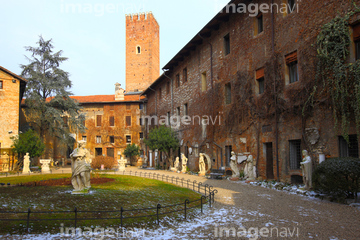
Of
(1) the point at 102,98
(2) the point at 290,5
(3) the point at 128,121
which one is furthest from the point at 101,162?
(2) the point at 290,5

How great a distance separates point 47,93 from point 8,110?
4.50m

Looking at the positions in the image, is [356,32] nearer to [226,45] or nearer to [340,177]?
[340,177]

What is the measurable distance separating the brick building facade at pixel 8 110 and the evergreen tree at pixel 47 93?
1.96 m

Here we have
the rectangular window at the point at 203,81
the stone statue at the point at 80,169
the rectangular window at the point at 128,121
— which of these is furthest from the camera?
the rectangular window at the point at 128,121

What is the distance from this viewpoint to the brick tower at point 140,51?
152ft

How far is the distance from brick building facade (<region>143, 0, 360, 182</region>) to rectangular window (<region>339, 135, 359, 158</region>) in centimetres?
3

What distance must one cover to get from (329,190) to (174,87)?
19675mm

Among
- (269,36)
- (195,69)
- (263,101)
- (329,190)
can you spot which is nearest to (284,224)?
(329,190)

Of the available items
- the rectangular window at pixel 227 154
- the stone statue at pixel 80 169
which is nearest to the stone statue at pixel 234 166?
the rectangular window at pixel 227 154

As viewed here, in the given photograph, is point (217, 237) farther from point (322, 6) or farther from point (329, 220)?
point (322, 6)

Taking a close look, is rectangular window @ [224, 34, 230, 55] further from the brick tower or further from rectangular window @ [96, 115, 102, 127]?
the brick tower

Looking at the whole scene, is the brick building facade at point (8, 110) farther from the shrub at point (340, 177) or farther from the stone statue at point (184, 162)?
the shrub at point (340, 177)

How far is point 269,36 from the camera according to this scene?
13805 millimetres

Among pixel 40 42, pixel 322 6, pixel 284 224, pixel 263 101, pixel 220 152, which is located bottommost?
pixel 284 224
